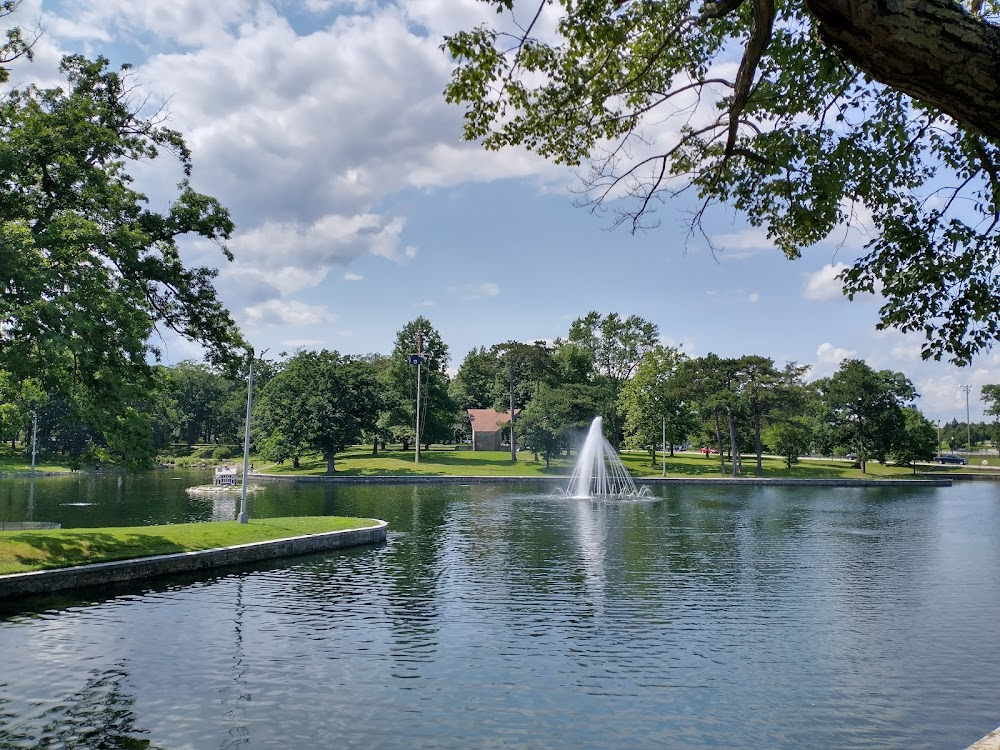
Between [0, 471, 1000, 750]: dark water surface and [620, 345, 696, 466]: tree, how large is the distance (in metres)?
53.6

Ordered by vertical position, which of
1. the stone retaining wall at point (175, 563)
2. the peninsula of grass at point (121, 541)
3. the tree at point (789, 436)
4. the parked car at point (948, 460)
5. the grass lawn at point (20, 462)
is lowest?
the stone retaining wall at point (175, 563)

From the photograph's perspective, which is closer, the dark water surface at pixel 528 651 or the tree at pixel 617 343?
the dark water surface at pixel 528 651

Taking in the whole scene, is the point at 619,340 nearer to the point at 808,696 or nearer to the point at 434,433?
the point at 434,433

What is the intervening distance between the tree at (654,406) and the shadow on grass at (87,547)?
219 ft

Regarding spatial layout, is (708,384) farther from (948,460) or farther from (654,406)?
(948,460)

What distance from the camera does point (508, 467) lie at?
80875 mm

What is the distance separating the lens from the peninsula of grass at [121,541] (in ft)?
65.7

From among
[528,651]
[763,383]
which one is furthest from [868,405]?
[528,651]

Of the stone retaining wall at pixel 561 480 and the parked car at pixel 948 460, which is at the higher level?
the parked car at pixel 948 460

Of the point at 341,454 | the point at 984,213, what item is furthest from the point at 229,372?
the point at 341,454

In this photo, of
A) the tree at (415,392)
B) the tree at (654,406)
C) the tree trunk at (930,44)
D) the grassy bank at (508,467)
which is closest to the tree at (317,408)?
the grassy bank at (508,467)

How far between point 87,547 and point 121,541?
1.27 m

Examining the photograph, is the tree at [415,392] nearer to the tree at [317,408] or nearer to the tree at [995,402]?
the tree at [317,408]

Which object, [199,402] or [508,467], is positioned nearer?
[508,467]
